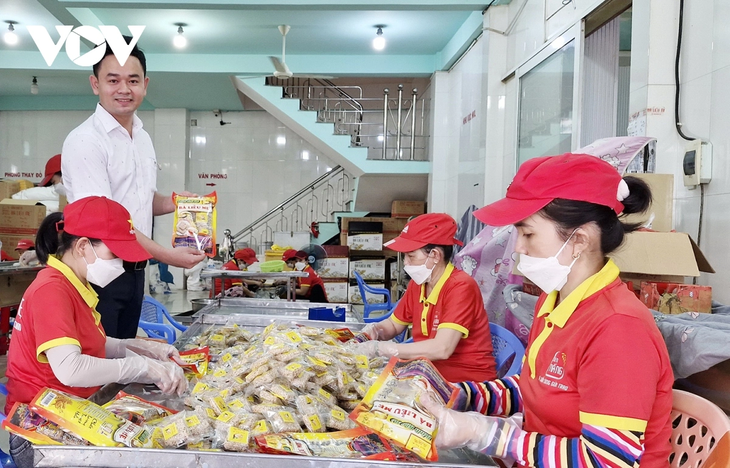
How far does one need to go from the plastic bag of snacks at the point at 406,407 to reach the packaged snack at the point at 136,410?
21.0 inches

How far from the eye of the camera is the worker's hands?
6.75ft

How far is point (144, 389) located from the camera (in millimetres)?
1768

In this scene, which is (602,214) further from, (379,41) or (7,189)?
(7,189)

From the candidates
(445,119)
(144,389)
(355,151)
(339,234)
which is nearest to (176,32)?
(355,151)

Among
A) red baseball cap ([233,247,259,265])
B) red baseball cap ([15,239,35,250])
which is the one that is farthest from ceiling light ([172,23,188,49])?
red baseball cap ([15,239,35,250])

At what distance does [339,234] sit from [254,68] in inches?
140

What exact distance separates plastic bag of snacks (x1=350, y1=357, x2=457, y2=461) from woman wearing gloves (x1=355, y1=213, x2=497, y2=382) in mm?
813

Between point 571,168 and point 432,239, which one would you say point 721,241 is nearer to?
point 432,239

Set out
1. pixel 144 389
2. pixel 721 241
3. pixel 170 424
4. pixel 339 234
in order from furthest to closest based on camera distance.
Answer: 1. pixel 339 234
2. pixel 721 241
3. pixel 144 389
4. pixel 170 424

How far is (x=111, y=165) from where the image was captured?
2250 millimetres

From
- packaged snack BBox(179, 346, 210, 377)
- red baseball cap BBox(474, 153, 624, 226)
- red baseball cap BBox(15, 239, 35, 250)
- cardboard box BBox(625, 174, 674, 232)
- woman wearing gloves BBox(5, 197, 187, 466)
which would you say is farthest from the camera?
red baseball cap BBox(15, 239, 35, 250)

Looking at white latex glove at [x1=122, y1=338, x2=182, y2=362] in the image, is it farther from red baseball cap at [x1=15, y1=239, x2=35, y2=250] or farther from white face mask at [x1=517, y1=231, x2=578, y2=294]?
red baseball cap at [x1=15, y1=239, x2=35, y2=250]

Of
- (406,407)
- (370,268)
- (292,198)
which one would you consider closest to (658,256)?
(406,407)

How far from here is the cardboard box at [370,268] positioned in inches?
384
